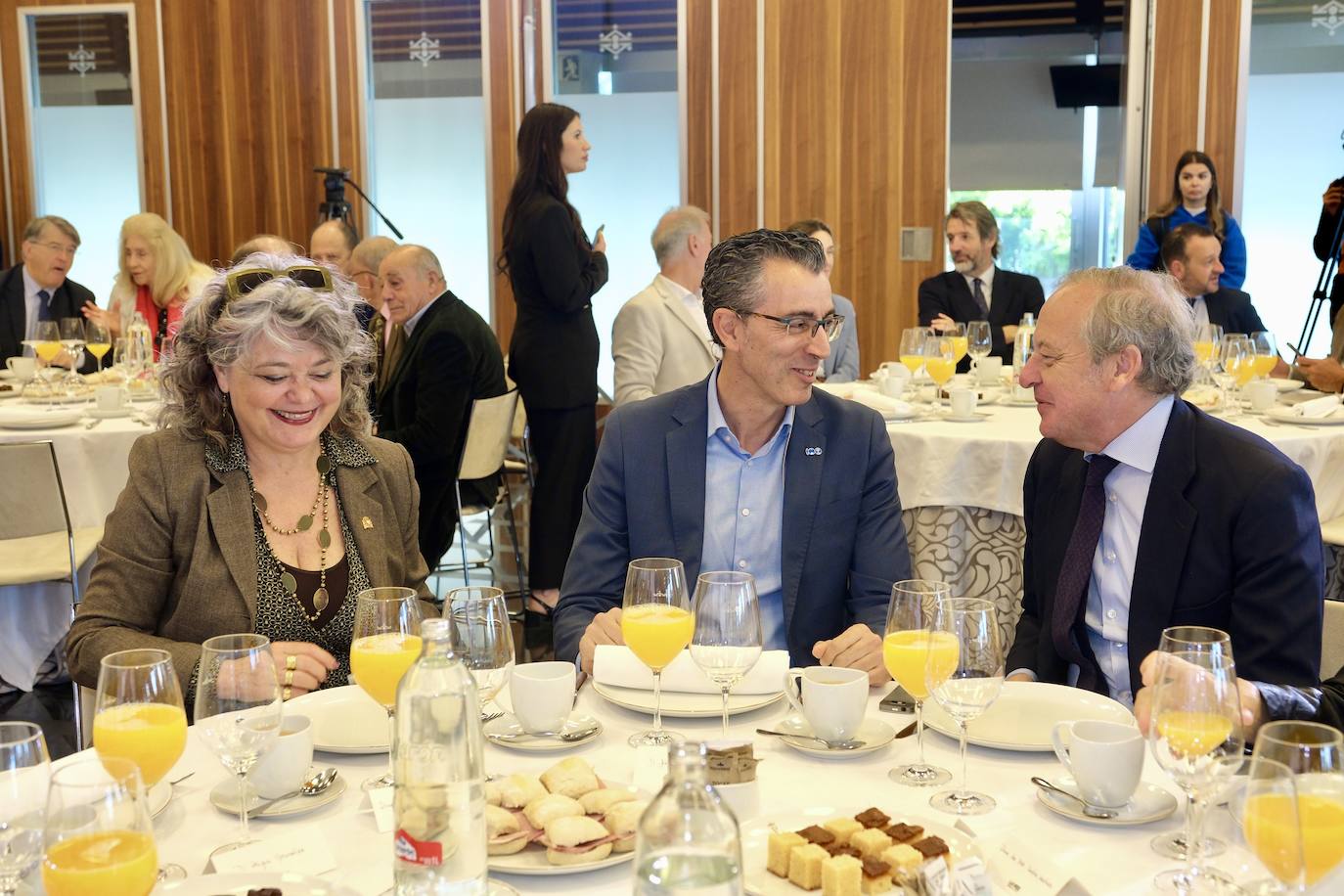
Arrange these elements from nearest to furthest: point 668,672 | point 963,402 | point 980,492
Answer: point 668,672, point 980,492, point 963,402

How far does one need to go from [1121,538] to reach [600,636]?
2.90 ft

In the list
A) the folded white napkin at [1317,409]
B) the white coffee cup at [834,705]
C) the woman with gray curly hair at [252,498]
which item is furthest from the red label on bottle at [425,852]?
the folded white napkin at [1317,409]

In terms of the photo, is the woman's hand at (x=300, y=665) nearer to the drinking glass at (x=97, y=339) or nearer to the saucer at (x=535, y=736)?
the saucer at (x=535, y=736)

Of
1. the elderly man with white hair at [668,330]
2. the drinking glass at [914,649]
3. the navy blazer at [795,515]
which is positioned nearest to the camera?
the drinking glass at [914,649]

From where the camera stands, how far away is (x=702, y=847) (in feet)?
2.95

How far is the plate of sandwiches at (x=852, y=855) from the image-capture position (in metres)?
1.15

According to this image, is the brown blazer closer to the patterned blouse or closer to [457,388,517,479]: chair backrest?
the patterned blouse

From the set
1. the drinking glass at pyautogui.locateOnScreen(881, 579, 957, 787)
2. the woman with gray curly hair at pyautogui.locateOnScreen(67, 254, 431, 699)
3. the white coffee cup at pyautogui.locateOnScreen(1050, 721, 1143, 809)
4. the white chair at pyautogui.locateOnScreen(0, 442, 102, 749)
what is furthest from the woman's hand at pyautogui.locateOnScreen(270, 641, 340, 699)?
the white chair at pyautogui.locateOnScreen(0, 442, 102, 749)

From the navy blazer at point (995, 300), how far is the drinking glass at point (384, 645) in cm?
512

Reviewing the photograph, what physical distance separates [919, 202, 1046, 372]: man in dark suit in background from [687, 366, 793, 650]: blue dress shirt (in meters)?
4.08

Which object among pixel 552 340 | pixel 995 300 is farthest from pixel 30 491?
pixel 995 300

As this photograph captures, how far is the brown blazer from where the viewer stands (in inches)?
83.1

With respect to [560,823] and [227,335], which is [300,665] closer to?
[227,335]

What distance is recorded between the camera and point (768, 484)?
244 cm
